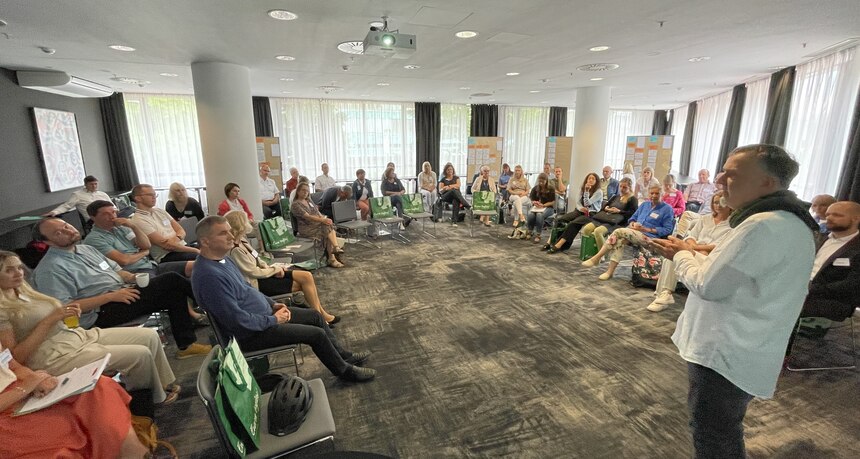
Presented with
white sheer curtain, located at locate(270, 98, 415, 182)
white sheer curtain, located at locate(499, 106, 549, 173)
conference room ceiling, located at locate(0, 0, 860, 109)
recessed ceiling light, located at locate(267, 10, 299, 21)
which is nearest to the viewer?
conference room ceiling, located at locate(0, 0, 860, 109)

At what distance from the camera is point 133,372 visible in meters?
2.24

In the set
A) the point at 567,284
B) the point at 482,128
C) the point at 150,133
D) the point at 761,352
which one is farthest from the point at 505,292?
the point at 150,133

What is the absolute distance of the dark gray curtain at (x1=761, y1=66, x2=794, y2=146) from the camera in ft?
19.4

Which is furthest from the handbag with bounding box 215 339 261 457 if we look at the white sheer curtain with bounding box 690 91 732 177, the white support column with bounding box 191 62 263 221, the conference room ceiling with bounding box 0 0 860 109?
the white sheer curtain with bounding box 690 91 732 177

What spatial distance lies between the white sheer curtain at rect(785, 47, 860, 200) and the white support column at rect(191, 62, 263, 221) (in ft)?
23.7

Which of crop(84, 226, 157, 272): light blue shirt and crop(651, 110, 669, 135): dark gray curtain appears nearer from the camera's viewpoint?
crop(84, 226, 157, 272): light blue shirt

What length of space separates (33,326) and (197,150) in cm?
916

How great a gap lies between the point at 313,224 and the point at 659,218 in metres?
4.70

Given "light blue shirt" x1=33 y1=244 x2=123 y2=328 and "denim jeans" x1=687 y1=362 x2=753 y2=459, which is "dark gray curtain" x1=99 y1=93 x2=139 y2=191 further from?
"denim jeans" x1=687 y1=362 x2=753 y2=459

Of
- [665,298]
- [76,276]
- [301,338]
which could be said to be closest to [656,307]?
[665,298]

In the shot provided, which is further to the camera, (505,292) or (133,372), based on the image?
(505,292)

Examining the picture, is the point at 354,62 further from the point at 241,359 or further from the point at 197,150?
the point at 197,150

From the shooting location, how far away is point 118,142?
862cm

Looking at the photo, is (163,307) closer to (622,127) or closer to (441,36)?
(441,36)
